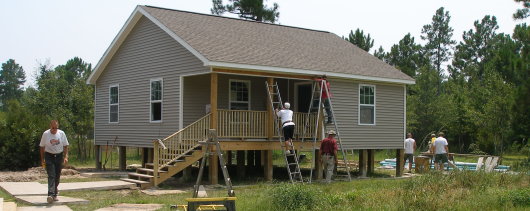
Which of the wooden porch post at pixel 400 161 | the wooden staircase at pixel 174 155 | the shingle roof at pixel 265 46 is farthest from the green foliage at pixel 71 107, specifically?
the wooden porch post at pixel 400 161

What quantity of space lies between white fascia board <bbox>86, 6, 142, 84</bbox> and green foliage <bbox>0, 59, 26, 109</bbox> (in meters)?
96.7

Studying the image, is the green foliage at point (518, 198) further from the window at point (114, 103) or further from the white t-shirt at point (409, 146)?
the window at point (114, 103)

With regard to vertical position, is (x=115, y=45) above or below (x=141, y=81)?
above

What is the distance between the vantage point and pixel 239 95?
22156 mm

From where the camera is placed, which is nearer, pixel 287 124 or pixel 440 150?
pixel 287 124

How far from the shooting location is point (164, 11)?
2255 centimetres

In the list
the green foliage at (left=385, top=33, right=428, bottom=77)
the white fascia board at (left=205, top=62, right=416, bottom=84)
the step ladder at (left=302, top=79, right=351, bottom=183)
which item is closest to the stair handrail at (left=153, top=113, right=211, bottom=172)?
the white fascia board at (left=205, top=62, right=416, bottom=84)

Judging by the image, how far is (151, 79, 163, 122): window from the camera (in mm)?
20922

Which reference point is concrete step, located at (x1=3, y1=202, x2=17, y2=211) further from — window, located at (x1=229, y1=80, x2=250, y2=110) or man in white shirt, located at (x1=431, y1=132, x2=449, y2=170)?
man in white shirt, located at (x1=431, y1=132, x2=449, y2=170)

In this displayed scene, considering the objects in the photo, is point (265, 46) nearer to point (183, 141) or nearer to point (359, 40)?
point (183, 141)

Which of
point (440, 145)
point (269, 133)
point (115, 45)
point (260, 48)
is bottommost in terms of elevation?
point (440, 145)

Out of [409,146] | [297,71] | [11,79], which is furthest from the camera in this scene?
[11,79]

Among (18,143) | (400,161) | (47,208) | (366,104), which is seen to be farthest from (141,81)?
(400,161)

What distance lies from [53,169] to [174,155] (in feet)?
16.4
